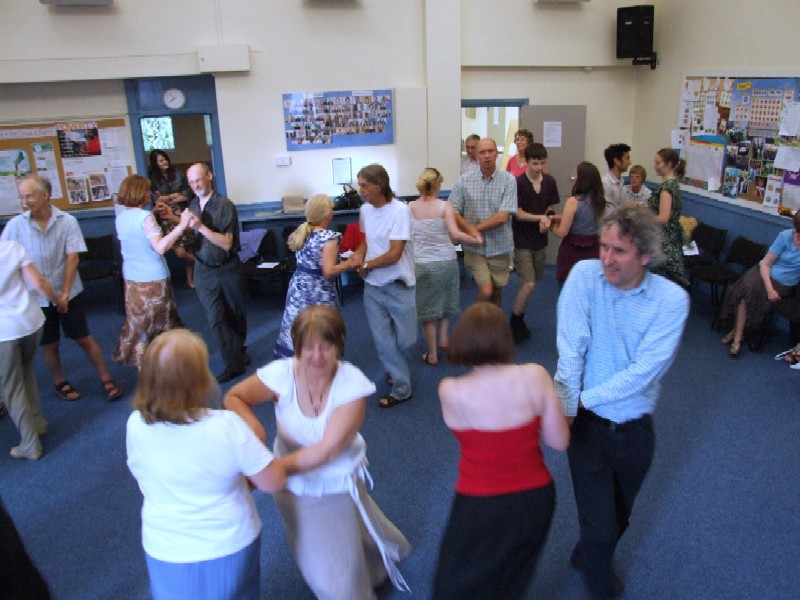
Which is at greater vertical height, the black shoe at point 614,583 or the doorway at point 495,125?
the doorway at point 495,125

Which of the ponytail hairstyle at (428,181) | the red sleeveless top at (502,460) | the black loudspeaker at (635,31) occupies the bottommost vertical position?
the red sleeveless top at (502,460)

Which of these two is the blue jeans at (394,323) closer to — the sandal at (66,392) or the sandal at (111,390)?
the sandal at (111,390)

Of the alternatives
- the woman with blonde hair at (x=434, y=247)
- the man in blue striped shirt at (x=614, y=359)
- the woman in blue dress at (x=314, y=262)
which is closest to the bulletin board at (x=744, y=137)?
the woman with blonde hair at (x=434, y=247)

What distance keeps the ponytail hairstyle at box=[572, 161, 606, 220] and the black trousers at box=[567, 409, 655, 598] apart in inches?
107

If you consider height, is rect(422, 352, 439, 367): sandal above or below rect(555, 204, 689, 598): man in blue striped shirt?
below

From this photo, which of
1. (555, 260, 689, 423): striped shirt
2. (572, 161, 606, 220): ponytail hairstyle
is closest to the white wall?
(572, 161, 606, 220): ponytail hairstyle

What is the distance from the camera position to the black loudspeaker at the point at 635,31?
693cm

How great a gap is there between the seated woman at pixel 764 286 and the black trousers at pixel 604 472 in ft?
10.1

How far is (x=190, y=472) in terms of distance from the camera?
1.78 meters

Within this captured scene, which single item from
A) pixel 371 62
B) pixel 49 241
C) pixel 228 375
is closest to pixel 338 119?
pixel 371 62

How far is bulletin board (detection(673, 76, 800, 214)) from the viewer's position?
5.29 metres

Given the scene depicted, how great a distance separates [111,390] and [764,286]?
4861 millimetres

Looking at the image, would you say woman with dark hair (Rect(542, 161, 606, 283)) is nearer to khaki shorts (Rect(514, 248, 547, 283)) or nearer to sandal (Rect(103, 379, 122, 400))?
khaki shorts (Rect(514, 248, 547, 283))

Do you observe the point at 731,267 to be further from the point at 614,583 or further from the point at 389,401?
the point at 614,583
